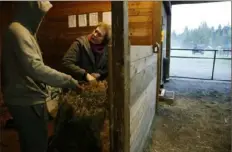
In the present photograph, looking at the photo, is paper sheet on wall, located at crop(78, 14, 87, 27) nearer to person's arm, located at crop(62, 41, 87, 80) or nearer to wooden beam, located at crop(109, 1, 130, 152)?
person's arm, located at crop(62, 41, 87, 80)

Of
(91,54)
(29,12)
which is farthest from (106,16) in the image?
(29,12)

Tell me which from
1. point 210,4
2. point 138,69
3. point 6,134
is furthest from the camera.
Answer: point 210,4

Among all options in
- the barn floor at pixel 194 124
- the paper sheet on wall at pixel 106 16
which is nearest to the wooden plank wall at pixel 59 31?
the paper sheet on wall at pixel 106 16

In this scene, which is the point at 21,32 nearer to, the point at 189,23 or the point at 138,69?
the point at 138,69

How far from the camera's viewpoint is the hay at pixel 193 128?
2.23 metres

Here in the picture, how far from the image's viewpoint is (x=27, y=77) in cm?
120

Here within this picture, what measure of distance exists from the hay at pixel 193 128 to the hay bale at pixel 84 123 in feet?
2.89

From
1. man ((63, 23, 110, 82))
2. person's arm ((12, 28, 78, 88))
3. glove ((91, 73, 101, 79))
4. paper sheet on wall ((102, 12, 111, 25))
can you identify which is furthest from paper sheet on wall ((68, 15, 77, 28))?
person's arm ((12, 28, 78, 88))

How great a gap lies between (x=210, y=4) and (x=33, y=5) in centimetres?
635

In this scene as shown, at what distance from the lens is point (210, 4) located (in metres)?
6.19

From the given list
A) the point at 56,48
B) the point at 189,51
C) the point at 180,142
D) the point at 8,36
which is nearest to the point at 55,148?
the point at 8,36

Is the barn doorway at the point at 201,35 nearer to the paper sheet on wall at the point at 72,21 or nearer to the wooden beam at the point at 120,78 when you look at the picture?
the paper sheet on wall at the point at 72,21

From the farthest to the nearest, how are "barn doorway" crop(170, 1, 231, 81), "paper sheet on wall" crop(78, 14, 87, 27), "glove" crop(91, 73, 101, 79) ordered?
1. "barn doorway" crop(170, 1, 231, 81)
2. "paper sheet on wall" crop(78, 14, 87, 27)
3. "glove" crop(91, 73, 101, 79)

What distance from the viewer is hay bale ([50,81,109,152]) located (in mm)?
1467
